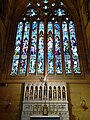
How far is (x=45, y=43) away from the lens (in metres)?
10.4

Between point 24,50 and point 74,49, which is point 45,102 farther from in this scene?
point 74,49

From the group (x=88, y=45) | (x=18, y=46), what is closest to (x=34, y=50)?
(x=18, y=46)

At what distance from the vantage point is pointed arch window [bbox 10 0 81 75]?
9.50 meters

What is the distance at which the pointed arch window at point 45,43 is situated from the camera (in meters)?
9.50

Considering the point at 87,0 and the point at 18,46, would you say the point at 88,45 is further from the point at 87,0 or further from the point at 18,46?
the point at 18,46

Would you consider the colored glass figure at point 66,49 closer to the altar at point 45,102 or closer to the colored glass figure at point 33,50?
the altar at point 45,102

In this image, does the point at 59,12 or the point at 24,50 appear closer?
the point at 24,50

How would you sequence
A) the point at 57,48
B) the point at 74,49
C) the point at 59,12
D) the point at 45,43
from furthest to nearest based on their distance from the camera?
the point at 59,12
the point at 45,43
the point at 57,48
the point at 74,49

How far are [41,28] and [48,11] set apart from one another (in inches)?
62.9

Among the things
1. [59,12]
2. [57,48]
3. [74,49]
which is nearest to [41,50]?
[57,48]

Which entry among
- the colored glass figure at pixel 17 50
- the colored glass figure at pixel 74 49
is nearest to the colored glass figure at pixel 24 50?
the colored glass figure at pixel 17 50

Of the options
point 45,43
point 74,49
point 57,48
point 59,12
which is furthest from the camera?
point 59,12

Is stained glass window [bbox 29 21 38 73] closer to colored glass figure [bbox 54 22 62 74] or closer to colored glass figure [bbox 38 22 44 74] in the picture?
colored glass figure [bbox 38 22 44 74]

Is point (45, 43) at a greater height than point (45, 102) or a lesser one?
greater
